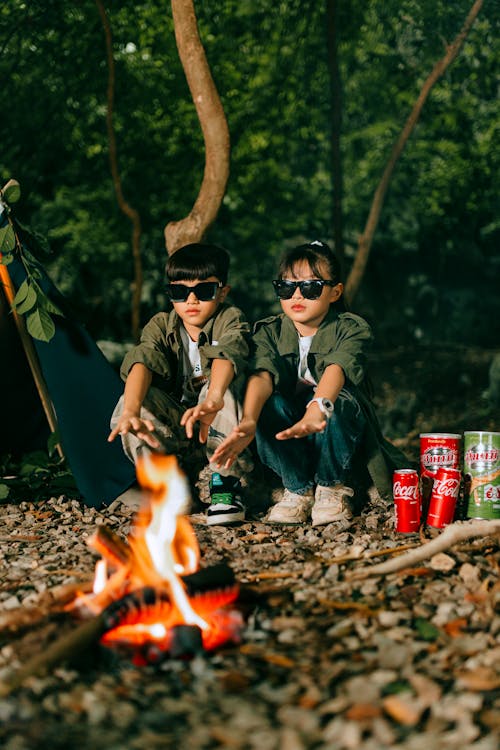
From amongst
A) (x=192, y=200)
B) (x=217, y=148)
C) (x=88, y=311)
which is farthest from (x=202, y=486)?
(x=88, y=311)

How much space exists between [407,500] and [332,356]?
83 cm

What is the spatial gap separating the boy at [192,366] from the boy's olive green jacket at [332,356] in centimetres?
14

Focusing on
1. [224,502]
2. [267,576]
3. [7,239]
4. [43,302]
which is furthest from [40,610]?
[7,239]

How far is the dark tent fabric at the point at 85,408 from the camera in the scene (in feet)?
16.0

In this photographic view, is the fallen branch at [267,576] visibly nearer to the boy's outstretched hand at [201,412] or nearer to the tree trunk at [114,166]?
the boy's outstretched hand at [201,412]

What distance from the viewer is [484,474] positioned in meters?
4.09

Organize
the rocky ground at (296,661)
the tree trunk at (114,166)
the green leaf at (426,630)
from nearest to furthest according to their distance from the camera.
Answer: the rocky ground at (296,661) → the green leaf at (426,630) → the tree trunk at (114,166)

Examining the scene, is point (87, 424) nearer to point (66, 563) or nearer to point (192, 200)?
point (66, 563)

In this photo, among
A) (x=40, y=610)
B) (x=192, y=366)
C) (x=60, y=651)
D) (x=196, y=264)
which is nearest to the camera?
(x=60, y=651)

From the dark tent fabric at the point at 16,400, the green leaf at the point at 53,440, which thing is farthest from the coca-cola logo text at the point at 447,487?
the dark tent fabric at the point at 16,400

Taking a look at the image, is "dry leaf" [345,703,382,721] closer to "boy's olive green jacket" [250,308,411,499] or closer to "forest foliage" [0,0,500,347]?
"boy's olive green jacket" [250,308,411,499]

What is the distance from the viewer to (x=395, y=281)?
1263cm

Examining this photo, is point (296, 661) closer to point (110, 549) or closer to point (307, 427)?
point (110, 549)

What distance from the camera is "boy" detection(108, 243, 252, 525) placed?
435cm
